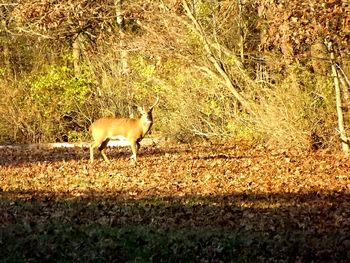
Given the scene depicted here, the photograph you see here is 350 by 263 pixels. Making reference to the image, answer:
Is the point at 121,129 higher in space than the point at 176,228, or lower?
higher

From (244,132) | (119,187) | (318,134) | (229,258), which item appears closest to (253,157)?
(318,134)

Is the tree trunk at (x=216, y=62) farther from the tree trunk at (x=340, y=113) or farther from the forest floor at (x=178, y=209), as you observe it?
the forest floor at (x=178, y=209)

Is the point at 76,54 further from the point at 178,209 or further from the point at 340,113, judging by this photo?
the point at 178,209

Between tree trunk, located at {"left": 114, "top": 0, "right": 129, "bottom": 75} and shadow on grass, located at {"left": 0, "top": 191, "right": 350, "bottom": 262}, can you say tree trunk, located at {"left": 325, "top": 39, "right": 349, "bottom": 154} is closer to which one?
shadow on grass, located at {"left": 0, "top": 191, "right": 350, "bottom": 262}

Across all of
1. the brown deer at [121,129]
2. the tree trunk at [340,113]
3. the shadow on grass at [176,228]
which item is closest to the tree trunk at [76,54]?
the brown deer at [121,129]

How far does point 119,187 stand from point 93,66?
18.7 metres

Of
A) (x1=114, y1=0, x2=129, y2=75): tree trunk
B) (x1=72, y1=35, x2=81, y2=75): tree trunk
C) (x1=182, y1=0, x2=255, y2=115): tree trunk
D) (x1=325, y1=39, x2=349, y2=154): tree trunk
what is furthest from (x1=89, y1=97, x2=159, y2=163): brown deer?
(x1=72, y1=35, x2=81, y2=75): tree trunk

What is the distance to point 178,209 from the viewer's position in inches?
508

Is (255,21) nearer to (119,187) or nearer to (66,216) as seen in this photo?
(119,187)

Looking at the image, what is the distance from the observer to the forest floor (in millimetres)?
9727

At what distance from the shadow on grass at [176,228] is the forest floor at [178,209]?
0.02 metres

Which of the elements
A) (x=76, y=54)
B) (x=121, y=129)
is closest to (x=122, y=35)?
(x=76, y=54)

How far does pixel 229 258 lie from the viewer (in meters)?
9.49

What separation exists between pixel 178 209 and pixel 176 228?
5.45 feet
